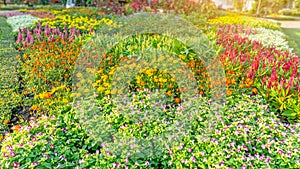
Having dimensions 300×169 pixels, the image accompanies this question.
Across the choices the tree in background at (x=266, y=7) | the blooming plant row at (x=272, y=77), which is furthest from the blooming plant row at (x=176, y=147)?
the tree in background at (x=266, y=7)

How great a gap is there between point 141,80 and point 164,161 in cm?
137

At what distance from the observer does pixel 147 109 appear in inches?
112

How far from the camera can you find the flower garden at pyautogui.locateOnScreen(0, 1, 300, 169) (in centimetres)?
224

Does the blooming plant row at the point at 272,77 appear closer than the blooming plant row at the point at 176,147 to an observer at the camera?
No

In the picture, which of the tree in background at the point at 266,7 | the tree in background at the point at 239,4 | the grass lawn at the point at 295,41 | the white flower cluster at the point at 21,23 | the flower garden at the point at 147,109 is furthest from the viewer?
the tree in background at the point at 239,4

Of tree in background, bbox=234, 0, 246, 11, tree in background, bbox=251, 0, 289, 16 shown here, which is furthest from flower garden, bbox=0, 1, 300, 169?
tree in background, bbox=234, 0, 246, 11

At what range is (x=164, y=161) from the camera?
2.32 metres

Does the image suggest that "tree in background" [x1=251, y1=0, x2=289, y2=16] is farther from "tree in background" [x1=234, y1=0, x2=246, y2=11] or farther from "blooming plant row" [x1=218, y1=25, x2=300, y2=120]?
"blooming plant row" [x1=218, y1=25, x2=300, y2=120]

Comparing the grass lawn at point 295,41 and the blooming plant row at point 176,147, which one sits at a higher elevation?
the grass lawn at point 295,41

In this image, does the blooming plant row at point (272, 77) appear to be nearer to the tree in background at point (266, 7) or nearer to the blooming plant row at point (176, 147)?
the blooming plant row at point (176, 147)

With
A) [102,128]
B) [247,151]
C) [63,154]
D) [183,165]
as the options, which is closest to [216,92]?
[247,151]

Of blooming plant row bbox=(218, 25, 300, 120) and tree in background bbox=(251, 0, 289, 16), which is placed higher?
tree in background bbox=(251, 0, 289, 16)

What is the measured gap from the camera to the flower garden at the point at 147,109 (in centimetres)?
224

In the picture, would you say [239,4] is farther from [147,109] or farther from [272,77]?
[147,109]
